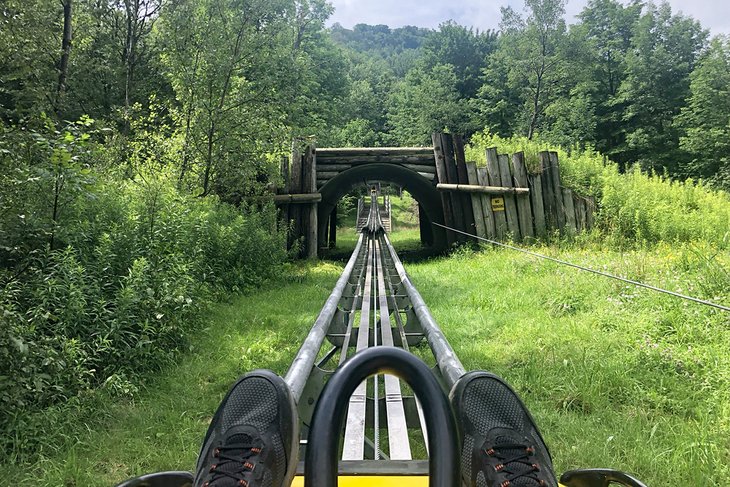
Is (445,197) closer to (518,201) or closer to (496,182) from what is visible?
(496,182)

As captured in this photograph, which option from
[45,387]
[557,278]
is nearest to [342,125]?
[557,278]

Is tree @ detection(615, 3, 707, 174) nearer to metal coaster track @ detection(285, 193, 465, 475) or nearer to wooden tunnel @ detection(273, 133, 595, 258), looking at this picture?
wooden tunnel @ detection(273, 133, 595, 258)

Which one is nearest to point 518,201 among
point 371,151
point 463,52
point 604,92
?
point 371,151

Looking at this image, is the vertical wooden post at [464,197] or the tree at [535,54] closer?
the vertical wooden post at [464,197]

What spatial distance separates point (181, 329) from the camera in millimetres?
4434

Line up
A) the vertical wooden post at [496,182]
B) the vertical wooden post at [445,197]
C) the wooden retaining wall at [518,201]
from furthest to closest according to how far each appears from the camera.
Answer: the vertical wooden post at [445,197] → the vertical wooden post at [496,182] → the wooden retaining wall at [518,201]

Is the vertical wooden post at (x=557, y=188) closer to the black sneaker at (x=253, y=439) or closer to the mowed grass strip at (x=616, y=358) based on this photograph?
the mowed grass strip at (x=616, y=358)

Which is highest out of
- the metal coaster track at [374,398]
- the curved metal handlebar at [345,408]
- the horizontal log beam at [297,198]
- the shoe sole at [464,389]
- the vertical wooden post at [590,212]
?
the horizontal log beam at [297,198]

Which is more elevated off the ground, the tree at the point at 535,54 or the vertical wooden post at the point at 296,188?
the tree at the point at 535,54

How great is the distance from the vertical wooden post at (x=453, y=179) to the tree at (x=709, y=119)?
2485cm

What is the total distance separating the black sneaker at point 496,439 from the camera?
137cm

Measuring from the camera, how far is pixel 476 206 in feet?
35.9

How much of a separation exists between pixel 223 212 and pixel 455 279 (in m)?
4.15

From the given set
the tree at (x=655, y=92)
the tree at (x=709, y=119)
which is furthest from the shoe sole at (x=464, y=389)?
the tree at (x=655, y=92)
